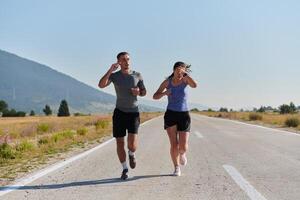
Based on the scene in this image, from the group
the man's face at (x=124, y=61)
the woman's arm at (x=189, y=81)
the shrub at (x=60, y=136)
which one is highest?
the man's face at (x=124, y=61)

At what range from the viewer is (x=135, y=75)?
8172 mm

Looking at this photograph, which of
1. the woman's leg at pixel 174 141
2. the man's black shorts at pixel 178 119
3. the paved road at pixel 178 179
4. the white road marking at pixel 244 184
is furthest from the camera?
the woman's leg at pixel 174 141

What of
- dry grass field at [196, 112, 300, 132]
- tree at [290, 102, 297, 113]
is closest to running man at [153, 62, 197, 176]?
dry grass field at [196, 112, 300, 132]

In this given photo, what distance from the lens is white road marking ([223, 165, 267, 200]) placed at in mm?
6698

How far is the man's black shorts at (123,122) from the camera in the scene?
8.14 metres

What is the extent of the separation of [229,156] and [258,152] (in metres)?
1.30

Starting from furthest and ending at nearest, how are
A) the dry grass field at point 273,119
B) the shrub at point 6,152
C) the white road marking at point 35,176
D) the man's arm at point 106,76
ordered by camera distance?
the dry grass field at point 273,119, the shrub at point 6,152, the man's arm at point 106,76, the white road marking at point 35,176

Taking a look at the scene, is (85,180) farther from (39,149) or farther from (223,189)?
(39,149)

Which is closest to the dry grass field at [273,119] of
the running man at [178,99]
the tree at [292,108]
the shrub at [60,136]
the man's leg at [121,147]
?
the shrub at [60,136]

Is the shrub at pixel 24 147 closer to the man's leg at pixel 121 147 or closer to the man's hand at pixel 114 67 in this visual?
the man's leg at pixel 121 147

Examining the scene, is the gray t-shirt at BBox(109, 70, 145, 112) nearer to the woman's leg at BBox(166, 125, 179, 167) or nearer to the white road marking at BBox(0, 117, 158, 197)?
the woman's leg at BBox(166, 125, 179, 167)

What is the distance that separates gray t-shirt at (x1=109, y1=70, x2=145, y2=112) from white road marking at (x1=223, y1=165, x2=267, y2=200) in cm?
201

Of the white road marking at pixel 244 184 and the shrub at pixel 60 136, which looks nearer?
the white road marking at pixel 244 184

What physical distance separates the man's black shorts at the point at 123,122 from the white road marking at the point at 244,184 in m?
1.83
